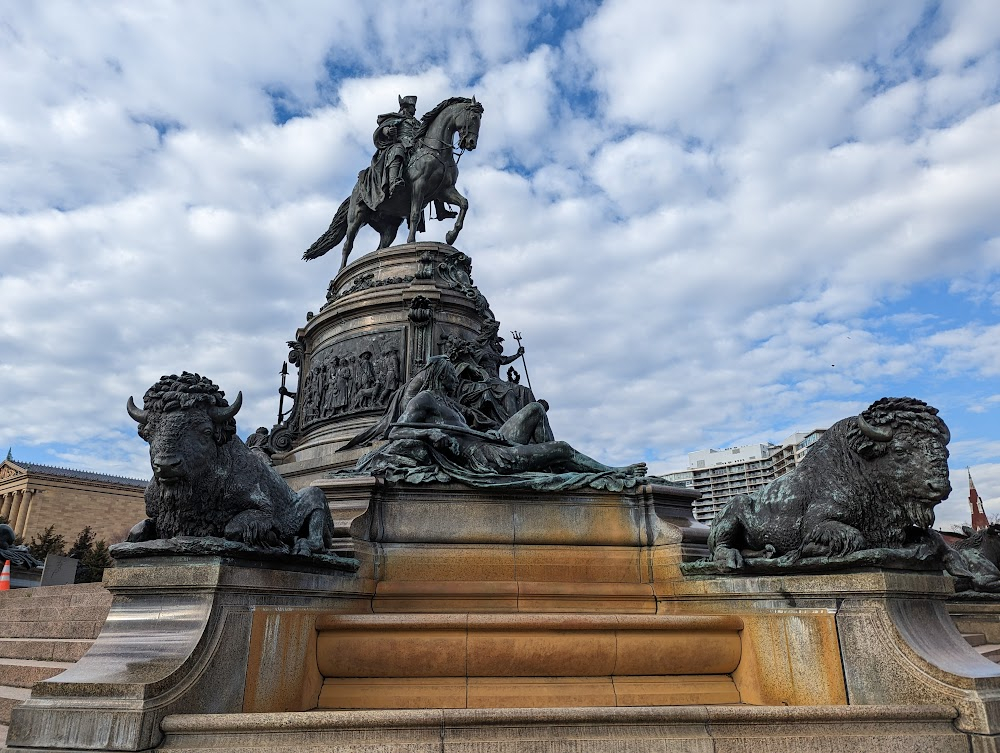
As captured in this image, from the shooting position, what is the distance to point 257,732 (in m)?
4.73

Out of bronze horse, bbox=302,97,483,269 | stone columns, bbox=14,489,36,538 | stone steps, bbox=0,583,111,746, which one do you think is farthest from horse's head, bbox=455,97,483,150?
stone columns, bbox=14,489,36,538

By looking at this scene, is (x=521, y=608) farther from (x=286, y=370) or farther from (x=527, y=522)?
(x=286, y=370)

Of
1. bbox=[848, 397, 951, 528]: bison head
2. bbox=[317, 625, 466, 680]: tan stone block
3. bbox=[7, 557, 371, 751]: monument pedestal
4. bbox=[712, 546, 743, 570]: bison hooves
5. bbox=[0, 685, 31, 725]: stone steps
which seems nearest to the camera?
bbox=[7, 557, 371, 751]: monument pedestal

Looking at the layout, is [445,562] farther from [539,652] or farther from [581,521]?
[539,652]

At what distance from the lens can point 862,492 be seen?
689 cm

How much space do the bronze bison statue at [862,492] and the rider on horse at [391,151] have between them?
1879 cm

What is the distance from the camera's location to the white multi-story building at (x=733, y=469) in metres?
76.9

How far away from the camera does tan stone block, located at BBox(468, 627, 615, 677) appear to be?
6742mm

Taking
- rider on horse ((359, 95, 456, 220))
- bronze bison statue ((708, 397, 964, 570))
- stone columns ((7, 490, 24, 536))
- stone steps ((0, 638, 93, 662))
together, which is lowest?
stone steps ((0, 638, 93, 662))

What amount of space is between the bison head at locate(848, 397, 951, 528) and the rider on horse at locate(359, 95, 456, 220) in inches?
754

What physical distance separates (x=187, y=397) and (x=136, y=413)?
0.61m

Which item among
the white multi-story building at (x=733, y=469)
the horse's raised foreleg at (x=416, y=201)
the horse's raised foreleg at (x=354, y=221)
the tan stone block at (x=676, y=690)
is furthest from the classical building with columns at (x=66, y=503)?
the tan stone block at (x=676, y=690)

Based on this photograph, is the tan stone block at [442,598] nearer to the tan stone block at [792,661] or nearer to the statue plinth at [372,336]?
the tan stone block at [792,661]

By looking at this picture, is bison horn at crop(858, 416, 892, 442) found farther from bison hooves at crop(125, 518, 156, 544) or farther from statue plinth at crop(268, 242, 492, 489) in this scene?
statue plinth at crop(268, 242, 492, 489)
